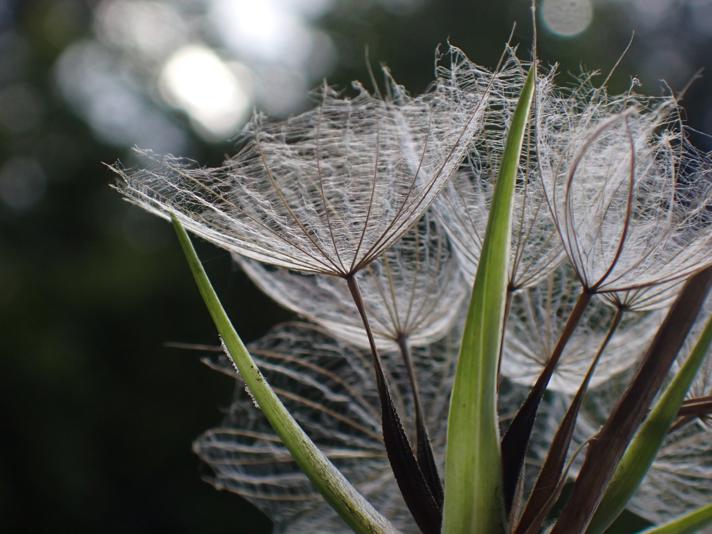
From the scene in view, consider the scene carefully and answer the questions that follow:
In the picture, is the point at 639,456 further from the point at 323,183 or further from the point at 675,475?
the point at 675,475

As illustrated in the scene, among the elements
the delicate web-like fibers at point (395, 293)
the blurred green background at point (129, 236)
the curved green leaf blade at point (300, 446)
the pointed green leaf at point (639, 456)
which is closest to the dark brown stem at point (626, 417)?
the pointed green leaf at point (639, 456)

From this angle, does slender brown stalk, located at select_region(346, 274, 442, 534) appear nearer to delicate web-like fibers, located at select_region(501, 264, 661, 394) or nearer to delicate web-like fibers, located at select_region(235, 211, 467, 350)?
delicate web-like fibers, located at select_region(235, 211, 467, 350)

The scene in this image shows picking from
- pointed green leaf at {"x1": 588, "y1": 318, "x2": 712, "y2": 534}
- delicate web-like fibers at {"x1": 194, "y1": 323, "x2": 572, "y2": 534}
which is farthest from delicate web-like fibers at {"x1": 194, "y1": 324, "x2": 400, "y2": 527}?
pointed green leaf at {"x1": 588, "y1": 318, "x2": 712, "y2": 534}

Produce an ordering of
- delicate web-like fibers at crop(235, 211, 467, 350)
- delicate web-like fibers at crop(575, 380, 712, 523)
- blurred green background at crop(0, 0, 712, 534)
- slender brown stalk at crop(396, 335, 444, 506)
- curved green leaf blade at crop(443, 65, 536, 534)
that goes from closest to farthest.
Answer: curved green leaf blade at crop(443, 65, 536, 534), slender brown stalk at crop(396, 335, 444, 506), delicate web-like fibers at crop(235, 211, 467, 350), delicate web-like fibers at crop(575, 380, 712, 523), blurred green background at crop(0, 0, 712, 534)

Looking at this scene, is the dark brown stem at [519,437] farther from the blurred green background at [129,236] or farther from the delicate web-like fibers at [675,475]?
the blurred green background at [129,236]

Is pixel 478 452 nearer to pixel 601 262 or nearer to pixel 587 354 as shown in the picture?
pixel 601 262

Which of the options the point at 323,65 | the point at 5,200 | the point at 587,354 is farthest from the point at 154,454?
the point at 587,354

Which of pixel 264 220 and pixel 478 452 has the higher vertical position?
pixel 264 220

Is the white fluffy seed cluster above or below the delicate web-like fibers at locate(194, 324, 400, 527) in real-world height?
above
